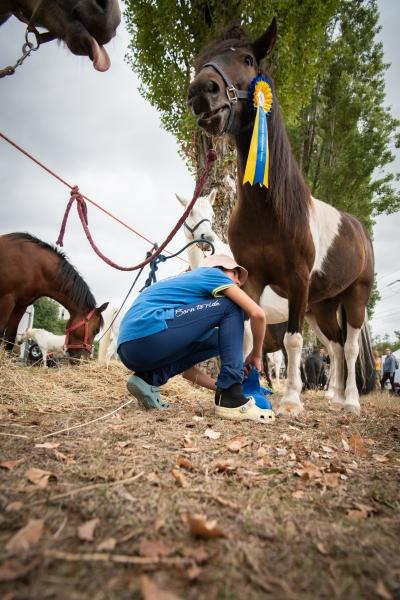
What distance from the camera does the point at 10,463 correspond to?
1.37 metres

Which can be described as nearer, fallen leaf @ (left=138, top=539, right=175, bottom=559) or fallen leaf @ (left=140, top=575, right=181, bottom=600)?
fallen leaf @ (left=140, top=575, right=181, bottom=600)

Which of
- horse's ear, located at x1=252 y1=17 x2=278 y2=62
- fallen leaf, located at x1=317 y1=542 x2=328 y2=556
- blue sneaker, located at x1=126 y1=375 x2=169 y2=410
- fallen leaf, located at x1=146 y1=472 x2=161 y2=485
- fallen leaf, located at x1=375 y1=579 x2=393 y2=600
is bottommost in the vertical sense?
fallen leaf, located at x1=375 y1=579 x2=393 y2=600

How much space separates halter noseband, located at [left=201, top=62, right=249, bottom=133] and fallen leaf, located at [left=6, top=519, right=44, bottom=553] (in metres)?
3.04

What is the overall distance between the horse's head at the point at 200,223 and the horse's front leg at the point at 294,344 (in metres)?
Answer: 2.45

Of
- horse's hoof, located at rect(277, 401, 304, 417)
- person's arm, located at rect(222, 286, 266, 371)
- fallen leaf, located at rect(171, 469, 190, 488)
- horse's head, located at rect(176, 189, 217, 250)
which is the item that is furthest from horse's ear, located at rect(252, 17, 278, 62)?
fallen leaf, located at rect(171, 469, 190, 488)

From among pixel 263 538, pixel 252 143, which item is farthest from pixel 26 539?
pixel 252 143

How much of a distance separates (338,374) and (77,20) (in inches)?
198

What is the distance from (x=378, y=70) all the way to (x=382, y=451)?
1726 cm

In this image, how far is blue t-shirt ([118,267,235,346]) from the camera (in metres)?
2.52

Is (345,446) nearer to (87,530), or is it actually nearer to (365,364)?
(87,530)

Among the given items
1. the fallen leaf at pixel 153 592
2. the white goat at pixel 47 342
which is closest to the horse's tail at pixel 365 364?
the fallen leaf at pixel 153 592

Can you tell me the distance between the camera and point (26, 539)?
839 mm

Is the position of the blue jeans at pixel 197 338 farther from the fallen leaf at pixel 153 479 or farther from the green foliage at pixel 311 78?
the green foliage at pixel 311 78

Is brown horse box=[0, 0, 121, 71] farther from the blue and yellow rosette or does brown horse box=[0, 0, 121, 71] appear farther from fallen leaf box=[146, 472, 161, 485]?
fallen leaf box=[146, 472, 161, 485]
